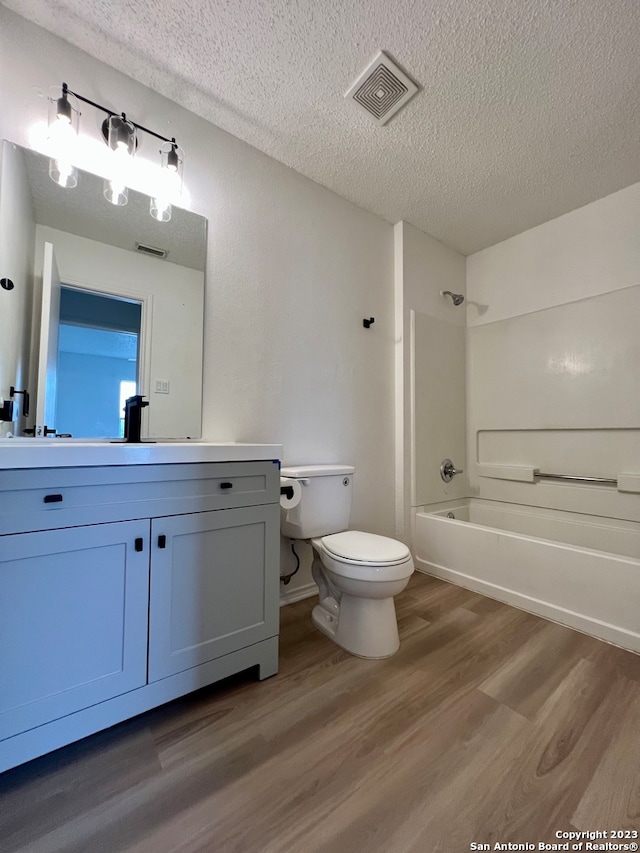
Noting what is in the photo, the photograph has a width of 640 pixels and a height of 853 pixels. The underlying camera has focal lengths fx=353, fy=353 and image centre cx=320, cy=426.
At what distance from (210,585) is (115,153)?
1.73 metres

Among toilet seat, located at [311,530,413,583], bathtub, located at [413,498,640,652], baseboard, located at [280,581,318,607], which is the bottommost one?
baseboard, located at [280,581,318,607]

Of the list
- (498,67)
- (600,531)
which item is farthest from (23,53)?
(600,531)

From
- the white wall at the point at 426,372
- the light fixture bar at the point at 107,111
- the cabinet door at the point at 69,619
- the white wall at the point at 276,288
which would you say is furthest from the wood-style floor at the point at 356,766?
the light fixture bar at the point at 107,111

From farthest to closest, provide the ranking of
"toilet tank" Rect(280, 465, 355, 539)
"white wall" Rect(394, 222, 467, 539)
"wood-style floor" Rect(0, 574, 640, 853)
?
"white wall" Rect(394, 222, 467, 539), "toilet tank" Rect(280, 465, 355, 539), "wood-style floor" Rect(0, 574, 640, 853)

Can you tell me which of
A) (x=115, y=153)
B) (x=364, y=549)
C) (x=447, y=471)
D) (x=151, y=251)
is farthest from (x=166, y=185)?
(x=447, y=471)

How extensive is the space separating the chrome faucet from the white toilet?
1.08 m

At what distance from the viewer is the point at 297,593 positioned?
1.93 m

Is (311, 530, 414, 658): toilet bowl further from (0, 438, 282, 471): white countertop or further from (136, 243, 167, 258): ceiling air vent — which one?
(136, 243, 167, 258): ceiling air vent

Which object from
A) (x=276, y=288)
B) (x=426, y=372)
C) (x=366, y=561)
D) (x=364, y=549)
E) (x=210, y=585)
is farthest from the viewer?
(x=426, y=372)

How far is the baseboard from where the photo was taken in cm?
188

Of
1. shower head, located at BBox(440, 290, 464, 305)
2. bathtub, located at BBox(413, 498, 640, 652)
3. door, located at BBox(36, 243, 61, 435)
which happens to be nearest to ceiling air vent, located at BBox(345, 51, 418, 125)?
shower head, located at BBox(440, 290, 464, 305)

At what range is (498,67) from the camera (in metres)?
1.42

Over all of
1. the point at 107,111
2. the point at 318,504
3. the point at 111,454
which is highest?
the point at 107,111

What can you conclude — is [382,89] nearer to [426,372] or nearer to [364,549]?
[426,372]
